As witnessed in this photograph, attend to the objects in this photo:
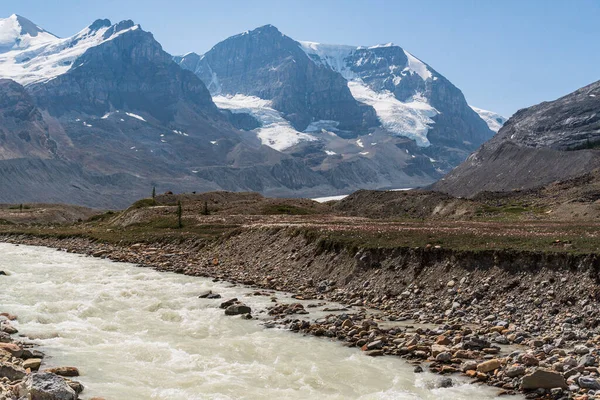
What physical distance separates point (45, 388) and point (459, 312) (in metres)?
19.1

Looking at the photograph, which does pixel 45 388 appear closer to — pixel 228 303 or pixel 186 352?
pixel 186 352

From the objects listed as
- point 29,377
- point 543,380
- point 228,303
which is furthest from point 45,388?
point 228,303

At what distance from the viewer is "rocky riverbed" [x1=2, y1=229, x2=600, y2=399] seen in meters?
19.6

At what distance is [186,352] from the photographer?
939 inches

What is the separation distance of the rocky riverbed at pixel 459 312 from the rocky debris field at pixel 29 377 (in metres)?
11.3

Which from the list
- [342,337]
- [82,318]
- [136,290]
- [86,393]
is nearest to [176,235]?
[136,290]

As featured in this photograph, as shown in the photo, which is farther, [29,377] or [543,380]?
[543,380]

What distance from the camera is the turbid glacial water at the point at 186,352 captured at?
1922 centimetres

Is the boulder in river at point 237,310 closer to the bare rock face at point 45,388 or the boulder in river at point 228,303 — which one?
the boulder in river at point 228,303

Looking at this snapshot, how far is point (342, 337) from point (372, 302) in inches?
298

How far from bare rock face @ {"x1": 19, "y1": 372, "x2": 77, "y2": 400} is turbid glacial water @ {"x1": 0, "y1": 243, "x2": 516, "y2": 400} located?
1.20 m

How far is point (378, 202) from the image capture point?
380ft

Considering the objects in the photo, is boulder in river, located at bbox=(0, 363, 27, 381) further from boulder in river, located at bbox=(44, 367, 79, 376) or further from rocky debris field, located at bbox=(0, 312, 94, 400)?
boulder in river, located at bbox=(44, 367, 79, 376)

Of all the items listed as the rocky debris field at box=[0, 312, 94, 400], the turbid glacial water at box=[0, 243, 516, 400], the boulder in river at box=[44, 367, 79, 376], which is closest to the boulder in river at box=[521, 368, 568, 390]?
the turbid glacial water at box=[0, 243, 516, 400]
